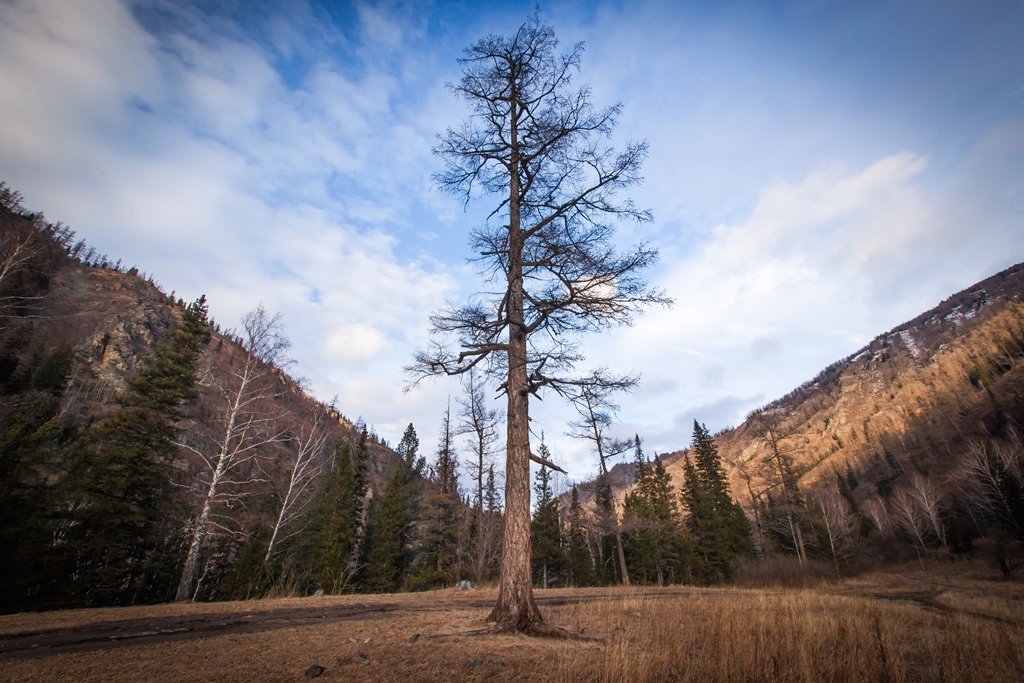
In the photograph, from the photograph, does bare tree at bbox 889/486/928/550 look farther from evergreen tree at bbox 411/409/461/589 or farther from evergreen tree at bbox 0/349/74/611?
evergreen tree at bbox 0/349/74/611

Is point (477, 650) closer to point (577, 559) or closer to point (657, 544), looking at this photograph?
point (577, 559)

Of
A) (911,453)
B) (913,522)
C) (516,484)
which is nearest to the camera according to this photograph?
(516,484)

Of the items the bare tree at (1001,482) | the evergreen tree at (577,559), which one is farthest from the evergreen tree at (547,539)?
the bare tree at (1001,482)

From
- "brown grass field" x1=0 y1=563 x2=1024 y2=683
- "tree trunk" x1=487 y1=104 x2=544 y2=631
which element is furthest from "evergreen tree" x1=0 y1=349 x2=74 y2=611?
"tree trunk" x1=487 y1=104 x2=544 y2=631

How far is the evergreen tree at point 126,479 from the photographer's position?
1283cm

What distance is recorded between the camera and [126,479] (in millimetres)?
14398

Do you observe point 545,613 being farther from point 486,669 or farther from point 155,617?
point 155,617

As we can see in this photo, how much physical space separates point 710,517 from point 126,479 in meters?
41.7

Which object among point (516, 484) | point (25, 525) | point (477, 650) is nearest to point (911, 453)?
point (516, 484)

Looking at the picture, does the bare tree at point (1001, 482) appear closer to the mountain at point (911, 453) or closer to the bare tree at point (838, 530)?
the mountain at point (911, 453)

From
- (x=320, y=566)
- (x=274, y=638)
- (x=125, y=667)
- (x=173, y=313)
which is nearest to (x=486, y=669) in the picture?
(x=274, y=638)

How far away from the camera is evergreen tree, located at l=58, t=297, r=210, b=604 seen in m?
12.8

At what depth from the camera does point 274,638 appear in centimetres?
534

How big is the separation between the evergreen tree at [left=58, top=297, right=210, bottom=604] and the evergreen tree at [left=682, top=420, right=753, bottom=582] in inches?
1519
